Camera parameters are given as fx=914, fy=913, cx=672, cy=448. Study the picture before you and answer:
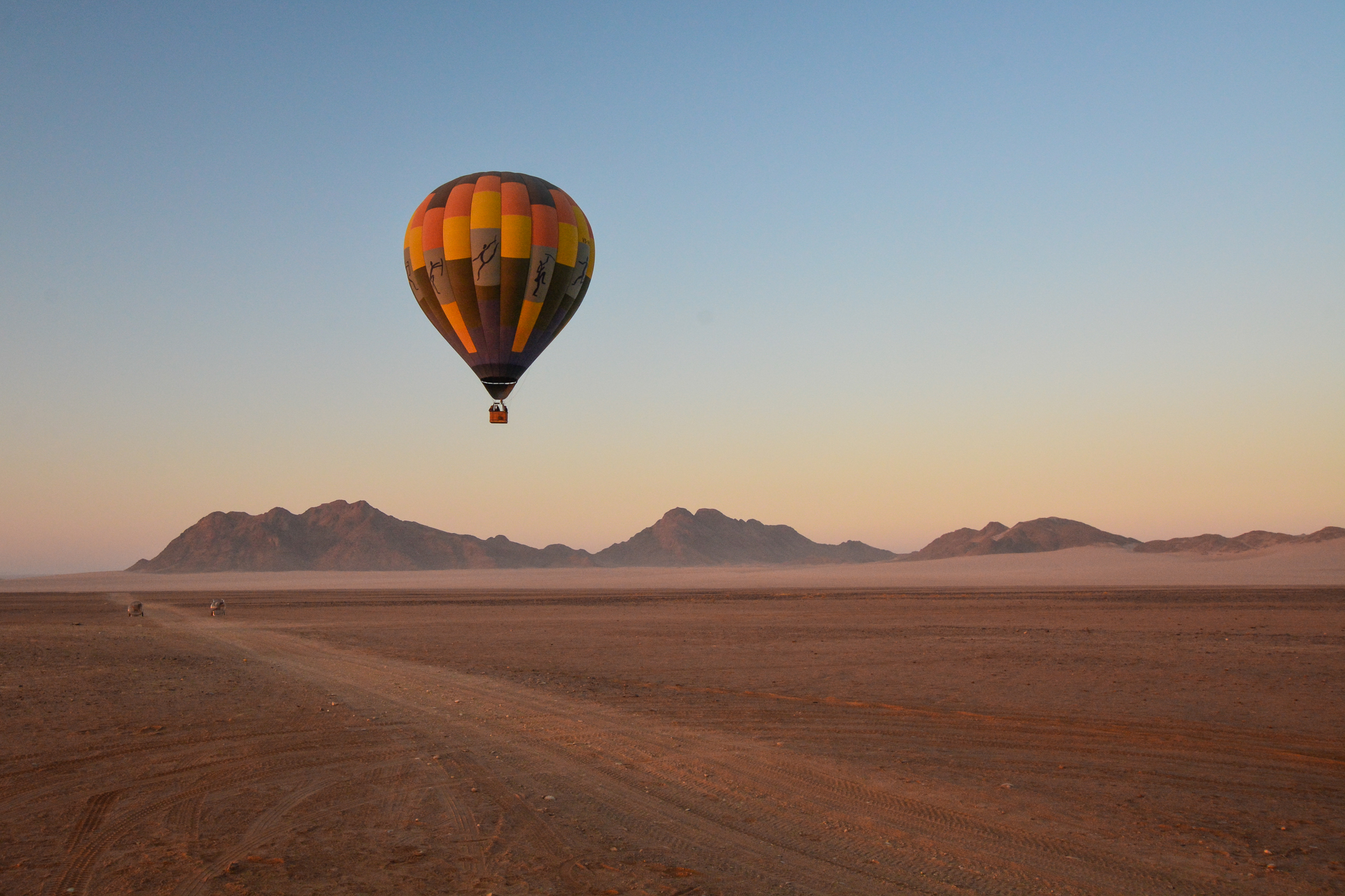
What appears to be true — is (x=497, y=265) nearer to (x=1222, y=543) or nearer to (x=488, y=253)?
(x=488, y=253)

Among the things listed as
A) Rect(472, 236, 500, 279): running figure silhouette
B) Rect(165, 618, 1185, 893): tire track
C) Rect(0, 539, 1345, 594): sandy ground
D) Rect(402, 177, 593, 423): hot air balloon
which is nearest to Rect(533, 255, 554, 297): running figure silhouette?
Rect(402, 177, 593, 423): hot air balloon

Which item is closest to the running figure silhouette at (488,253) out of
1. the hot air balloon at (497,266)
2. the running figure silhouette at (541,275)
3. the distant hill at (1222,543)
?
the hot air balloon at (497,266)

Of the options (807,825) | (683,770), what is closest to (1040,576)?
(683,770)

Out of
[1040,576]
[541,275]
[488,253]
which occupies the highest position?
[488,253]

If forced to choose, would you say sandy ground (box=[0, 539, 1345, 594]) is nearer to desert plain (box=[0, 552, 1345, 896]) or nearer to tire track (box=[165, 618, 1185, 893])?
desert plain (box=[0, 552, 1345, 896])

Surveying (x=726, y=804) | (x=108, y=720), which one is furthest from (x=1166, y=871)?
(x=108, y=720)

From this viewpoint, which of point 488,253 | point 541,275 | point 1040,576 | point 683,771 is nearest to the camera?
point 683,771

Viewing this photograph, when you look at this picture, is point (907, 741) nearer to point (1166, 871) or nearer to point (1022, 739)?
point (1022, 739)

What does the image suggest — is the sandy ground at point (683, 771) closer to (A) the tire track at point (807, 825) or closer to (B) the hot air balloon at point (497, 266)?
(A) the tire track at point (807, 825)
